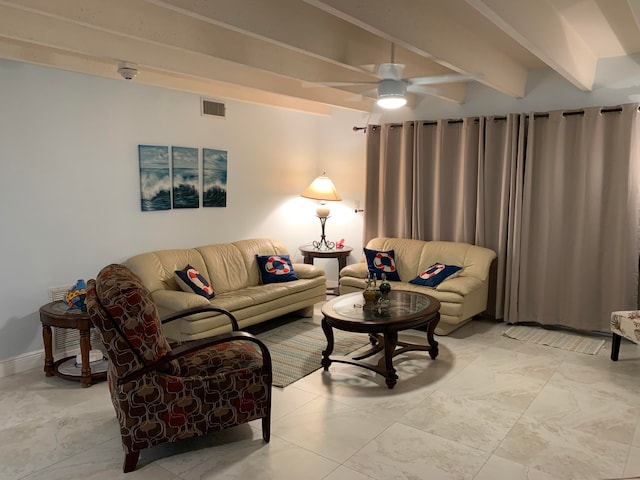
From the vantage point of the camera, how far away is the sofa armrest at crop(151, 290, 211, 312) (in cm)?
414

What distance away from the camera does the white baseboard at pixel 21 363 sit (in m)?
3.88

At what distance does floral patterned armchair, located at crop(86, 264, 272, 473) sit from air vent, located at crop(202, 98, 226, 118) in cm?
284

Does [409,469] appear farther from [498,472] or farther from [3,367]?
[3,367]

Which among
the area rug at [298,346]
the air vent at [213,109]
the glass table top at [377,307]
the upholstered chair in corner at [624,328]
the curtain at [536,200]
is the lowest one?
the area rug at [298,346]

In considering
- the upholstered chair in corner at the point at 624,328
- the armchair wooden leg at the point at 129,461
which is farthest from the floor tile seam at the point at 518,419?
the armchair wooden leg at the point at 129,461

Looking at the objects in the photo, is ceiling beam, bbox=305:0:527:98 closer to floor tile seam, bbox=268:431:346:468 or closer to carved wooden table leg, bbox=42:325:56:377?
floor tile seam, bbox=268:431:346:468

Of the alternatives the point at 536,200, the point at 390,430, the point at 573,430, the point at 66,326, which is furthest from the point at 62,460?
the point at 536,200

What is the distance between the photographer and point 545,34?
3.29 metres

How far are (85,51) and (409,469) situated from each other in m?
3.26

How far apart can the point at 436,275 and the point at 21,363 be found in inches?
151

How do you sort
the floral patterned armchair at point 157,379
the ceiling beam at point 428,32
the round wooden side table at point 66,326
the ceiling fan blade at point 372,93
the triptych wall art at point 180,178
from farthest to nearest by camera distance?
the triptych wall art at point 180,178 → the ceiling fan blade at point 372,93 → the round wooden side table at point 66,326 → the ceiling beam at point 428,32 → the floral patterned armchair at point 157,379

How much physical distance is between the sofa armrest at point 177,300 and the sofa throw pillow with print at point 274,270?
3.45 feet

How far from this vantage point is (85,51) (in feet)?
10.9

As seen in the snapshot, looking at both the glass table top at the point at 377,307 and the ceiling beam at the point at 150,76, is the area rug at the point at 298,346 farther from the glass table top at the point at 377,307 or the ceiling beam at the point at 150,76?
the ceiling beam at the point at 150,76
